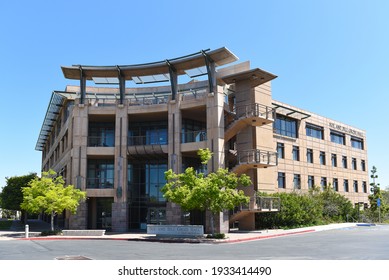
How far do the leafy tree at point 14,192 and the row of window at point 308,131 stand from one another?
36490 mm

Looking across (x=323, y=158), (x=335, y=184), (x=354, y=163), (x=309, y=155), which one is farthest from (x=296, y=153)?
(x=354, y=163)

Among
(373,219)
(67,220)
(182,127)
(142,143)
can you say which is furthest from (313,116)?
(67,220)

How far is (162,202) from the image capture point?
39.3 meters

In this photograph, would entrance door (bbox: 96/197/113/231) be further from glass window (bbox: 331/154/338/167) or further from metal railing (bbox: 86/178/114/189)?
glass window (bbox: 331/154/338/167)

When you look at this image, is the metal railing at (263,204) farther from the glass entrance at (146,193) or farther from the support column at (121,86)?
the support column at (121,86)

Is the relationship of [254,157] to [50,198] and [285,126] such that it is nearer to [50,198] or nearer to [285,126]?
[285,126]

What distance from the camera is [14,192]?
5931 centimetres

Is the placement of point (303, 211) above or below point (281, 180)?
below

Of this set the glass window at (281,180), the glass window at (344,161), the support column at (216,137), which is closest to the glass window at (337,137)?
the glass window at (344,161)

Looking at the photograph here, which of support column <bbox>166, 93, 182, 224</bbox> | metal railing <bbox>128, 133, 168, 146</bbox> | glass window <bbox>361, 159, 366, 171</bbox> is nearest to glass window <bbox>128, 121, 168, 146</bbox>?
metal railing <bbox>128, 133, 168, 146</bbox>

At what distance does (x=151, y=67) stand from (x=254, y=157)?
12737 millimetres

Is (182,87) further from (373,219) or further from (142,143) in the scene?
(373,219)
